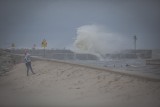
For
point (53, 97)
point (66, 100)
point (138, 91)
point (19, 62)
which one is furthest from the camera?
point (19, 62)

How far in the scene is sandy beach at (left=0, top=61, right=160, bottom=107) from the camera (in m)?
8.36

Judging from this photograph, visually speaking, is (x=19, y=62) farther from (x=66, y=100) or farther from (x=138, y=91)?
(x=138, y=91)

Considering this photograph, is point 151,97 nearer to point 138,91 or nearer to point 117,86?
point 138,91

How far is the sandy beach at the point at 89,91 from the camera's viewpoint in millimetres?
8365

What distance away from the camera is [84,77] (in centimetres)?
1255

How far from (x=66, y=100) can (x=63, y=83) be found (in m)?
3.09

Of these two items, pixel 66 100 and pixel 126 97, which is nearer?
pixel 126 97

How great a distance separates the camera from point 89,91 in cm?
1014

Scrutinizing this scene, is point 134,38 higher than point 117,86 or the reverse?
higher

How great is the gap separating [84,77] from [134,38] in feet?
195

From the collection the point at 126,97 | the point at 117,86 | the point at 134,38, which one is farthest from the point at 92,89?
the point at 134,38

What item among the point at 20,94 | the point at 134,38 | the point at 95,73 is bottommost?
the point at 20,94

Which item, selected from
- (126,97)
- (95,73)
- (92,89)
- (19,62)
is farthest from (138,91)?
(19,62)

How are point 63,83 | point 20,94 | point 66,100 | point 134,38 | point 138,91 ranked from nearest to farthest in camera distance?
point 138,91 < point 66,100 < point 20,94 < point 63,83 < point 134,38
